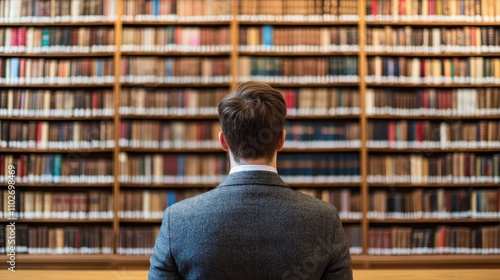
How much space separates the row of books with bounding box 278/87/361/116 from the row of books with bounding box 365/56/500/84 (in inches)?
9.0

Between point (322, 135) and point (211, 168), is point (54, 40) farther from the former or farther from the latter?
point (322, 135)

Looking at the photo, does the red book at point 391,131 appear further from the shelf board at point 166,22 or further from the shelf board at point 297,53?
the shelf board at point 166,22

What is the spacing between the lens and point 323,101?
4258 millimetres

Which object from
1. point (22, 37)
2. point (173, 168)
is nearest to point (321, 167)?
point (173, 168)

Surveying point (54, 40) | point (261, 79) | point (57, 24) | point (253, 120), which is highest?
point (57, 24)

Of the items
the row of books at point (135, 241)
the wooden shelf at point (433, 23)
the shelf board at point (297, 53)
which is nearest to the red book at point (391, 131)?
the shelf board at point (297, 53)

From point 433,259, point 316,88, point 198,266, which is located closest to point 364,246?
point 433,259

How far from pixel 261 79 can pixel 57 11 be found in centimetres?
173

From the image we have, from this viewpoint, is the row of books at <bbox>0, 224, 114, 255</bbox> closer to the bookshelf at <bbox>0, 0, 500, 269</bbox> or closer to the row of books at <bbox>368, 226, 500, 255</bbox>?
the bookshelf at <bbox>0, 0, 500, 269</bbox>

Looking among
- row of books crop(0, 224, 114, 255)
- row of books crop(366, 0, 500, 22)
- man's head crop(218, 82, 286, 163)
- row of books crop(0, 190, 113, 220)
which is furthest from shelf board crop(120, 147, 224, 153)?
man's head crop(218, 82, 286, 163)

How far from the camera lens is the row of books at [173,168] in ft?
13.9

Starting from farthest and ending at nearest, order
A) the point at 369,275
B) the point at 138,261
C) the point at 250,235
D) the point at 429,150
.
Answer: the point at 429,150, the point at 138,261, the point at 369,275, the point at 250,235

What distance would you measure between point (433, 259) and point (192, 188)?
1.98 metres

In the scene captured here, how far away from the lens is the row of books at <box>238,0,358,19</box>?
4254 millimetres
